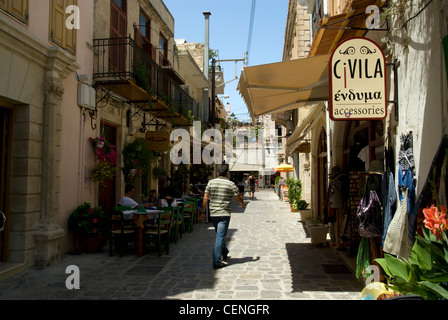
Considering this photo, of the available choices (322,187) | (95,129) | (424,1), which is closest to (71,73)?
(95,129)

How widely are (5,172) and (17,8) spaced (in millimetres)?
2717

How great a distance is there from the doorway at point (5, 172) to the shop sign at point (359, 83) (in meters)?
5.37

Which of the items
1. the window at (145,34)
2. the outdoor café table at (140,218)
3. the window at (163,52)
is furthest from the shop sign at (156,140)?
the window at (163,52)

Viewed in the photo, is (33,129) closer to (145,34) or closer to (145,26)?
(145,34)

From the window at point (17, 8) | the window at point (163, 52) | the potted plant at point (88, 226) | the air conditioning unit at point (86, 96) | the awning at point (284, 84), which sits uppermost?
the window at point (163, 52)

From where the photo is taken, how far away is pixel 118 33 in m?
9.84

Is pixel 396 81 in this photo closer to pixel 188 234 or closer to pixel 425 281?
pixel 425 281

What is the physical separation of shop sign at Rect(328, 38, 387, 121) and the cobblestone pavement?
2458mm

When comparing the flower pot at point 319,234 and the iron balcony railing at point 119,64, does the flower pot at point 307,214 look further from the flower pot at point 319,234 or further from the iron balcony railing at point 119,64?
the iron balcony railing at point 119,64

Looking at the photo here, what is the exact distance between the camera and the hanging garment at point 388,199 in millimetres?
4068

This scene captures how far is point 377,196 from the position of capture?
4512mm

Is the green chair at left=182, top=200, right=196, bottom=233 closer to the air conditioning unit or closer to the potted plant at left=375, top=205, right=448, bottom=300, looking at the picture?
the air conditioning unit

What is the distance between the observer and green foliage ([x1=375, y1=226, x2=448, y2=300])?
8.33ft

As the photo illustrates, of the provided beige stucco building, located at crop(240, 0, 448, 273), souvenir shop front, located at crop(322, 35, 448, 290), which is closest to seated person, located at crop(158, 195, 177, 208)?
beige stucco building, located at crop(240, 0, 448, 273)
